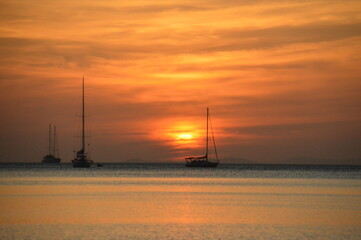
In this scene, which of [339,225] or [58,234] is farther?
[339,225]

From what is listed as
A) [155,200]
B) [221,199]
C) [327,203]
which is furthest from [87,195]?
[327,203]

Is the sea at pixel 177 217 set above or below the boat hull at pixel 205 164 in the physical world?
below

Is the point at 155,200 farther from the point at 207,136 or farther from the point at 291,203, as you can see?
the point at 207,136

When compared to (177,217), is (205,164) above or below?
above

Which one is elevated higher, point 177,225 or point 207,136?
point 207,136

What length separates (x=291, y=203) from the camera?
63969 millimetres

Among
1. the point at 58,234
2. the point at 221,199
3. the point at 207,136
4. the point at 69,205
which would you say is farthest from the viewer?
the point at 207,136

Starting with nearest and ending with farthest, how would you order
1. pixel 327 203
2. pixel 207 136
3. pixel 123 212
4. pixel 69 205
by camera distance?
pixel 123 212
pixel 69 205
pixel 327 203
pixel 207 136

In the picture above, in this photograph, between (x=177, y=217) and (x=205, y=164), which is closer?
(x=177, y=217)

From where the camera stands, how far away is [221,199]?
68938mm

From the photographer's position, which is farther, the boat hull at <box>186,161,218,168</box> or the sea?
the boat hull at <box>186,161,218,168</box>

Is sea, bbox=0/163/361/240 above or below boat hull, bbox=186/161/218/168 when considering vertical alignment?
below

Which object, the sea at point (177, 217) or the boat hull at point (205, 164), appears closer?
the sea at point (177, 217)

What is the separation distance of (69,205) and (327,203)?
25.6 m
